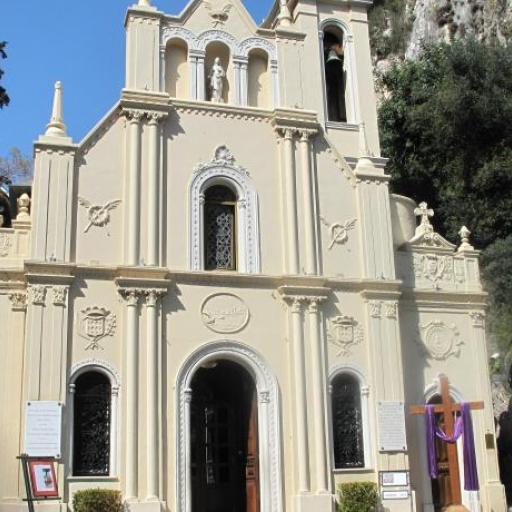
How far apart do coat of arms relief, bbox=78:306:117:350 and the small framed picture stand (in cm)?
318

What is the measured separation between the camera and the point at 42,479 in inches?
537

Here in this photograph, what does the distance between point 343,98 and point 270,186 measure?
6933 mm

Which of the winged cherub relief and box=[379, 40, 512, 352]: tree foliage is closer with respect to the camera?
the winged cherub relief

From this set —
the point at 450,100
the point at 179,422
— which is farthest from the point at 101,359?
the point at 450,100

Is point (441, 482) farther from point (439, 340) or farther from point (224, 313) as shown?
point (224, 313)

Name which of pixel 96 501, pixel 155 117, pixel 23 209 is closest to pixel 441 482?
pixel 96 501

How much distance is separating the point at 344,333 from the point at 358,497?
12.3ft

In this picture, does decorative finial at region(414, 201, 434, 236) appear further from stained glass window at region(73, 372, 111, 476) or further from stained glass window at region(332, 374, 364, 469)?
stained glass window at region(73, 372, 111, 476)

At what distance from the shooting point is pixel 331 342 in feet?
59.5

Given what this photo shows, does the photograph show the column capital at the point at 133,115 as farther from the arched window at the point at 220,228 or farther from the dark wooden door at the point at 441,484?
the dark wooden door at the point at 441,484

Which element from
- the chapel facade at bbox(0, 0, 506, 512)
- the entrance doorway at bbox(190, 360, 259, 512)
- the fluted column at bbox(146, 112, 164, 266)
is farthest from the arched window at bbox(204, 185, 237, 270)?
the entrance doorway at bbox(190, 360, 259, 512)

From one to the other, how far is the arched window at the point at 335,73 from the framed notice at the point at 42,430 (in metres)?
13.2

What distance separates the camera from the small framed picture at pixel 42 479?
531 inches

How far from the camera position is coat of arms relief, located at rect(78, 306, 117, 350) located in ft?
53.9
